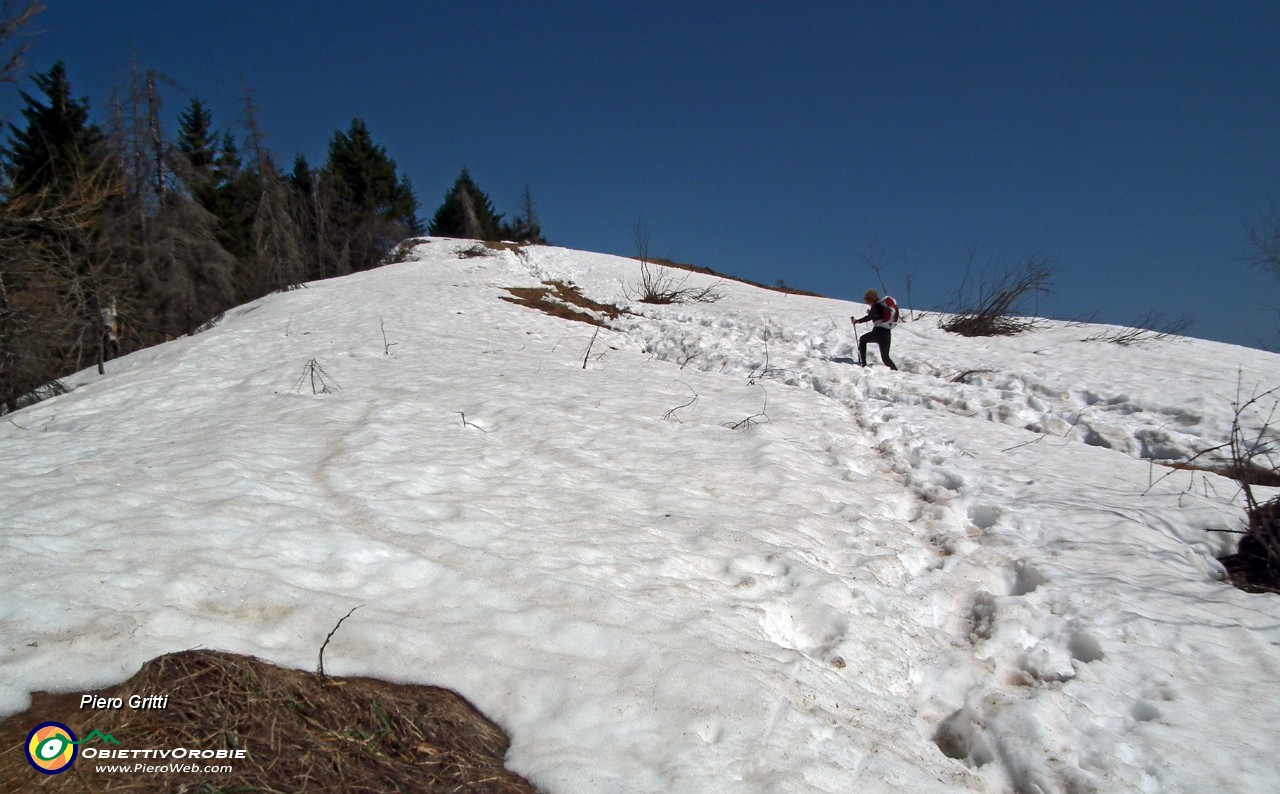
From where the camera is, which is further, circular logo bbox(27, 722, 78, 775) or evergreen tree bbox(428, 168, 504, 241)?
evergreen tree bbox(428, 168, 504, 241)

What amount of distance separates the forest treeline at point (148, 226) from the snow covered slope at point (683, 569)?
305cm

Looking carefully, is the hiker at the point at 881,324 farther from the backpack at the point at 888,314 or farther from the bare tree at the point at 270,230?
the bare tree at the point at 270,230

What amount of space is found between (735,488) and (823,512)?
2.53 ft

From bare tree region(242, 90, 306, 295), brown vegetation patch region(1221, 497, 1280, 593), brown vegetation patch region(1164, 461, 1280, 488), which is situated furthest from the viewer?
bare tree region(242, 90, 306, 295)

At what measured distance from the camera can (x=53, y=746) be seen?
7.01ft

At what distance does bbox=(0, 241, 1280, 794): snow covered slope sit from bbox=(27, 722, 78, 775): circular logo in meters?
0.23

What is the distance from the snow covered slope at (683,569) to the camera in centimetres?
283

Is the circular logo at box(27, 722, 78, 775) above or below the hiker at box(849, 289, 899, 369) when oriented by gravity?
below

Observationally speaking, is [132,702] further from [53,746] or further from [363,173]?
[363,173]

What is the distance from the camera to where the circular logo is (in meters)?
2.07

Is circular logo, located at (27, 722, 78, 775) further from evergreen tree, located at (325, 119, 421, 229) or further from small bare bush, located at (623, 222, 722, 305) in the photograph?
evergreen tree, located at (325, 119, 421, 229)

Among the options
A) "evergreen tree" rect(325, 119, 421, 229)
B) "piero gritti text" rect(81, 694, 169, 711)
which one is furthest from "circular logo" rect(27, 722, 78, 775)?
"evergreen tree" rect(325, 119, 421, 229)

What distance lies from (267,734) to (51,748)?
0.64 metres

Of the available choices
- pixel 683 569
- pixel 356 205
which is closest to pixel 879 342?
pixel 683 569
